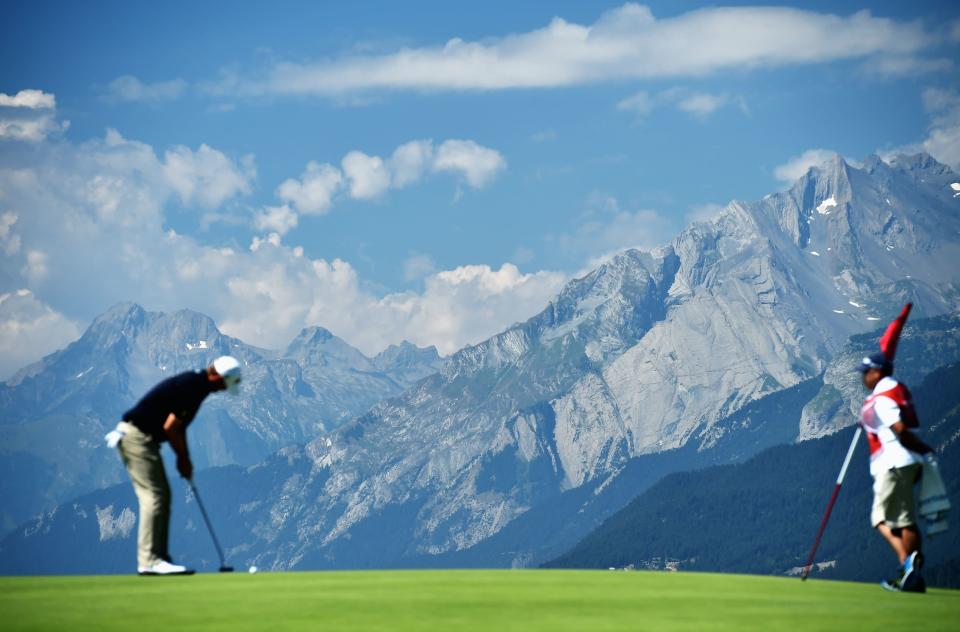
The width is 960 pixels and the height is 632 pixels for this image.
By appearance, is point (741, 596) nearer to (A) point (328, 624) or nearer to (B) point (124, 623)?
(A) point (328, 624)

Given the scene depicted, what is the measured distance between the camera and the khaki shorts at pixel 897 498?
28359mm

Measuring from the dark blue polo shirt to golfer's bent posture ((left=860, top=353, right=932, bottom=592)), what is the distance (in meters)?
14.4

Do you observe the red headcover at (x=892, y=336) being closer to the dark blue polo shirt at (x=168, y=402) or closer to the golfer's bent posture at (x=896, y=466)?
the golfer's bent posture at (x=896, y=466)

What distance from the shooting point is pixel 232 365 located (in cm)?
2852

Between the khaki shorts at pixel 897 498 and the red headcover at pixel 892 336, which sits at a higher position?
the red headcover at pixel 892 336

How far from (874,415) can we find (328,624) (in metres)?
13.9

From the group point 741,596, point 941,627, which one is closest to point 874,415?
point 741,596

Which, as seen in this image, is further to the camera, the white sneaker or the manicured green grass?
the white sneaker

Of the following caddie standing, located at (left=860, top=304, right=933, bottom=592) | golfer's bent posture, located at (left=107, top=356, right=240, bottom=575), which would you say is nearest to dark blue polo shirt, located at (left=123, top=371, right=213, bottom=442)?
golfer's bent posture, located at (left=107, top=356, right=240, bottom=575)

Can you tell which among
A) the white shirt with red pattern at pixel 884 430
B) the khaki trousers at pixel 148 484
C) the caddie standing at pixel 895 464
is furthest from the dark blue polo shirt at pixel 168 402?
the caddie standing at pixel 895 464

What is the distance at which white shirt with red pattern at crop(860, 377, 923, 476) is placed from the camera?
2856 centimetres

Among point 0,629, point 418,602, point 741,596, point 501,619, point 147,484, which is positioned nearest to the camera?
point 0,629

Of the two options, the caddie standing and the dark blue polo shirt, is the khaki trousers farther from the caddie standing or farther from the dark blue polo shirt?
the caddie standing

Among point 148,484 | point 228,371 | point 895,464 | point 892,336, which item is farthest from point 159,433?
point 892,336
